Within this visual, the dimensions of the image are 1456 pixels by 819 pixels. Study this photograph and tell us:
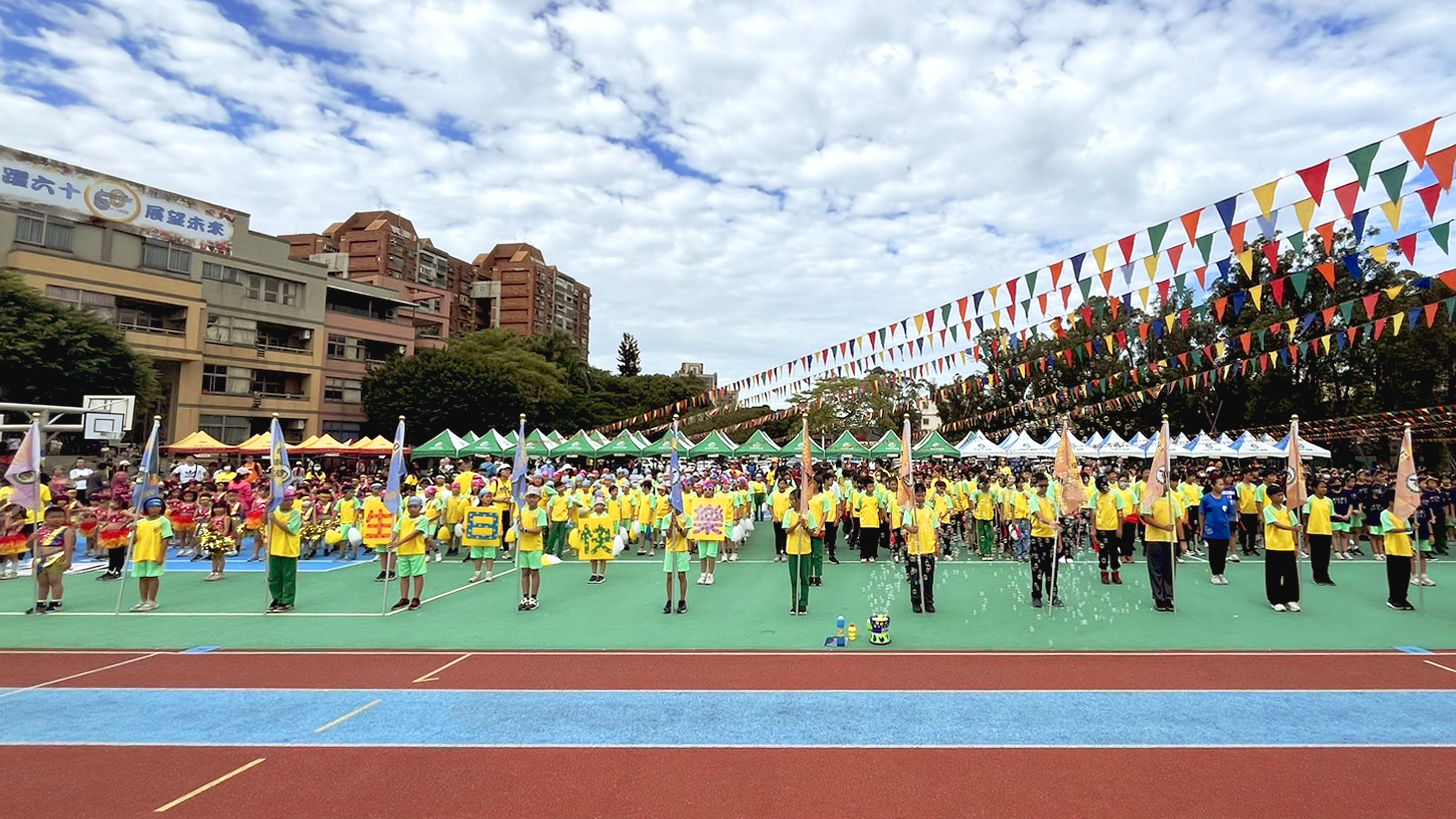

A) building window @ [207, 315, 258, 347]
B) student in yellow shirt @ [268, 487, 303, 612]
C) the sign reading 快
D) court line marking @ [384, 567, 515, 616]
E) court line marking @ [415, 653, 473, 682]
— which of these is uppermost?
the sign reading 快

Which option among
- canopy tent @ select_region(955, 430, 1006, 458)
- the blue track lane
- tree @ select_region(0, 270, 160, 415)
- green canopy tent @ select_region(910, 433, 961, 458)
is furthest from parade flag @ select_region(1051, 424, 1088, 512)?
tree @ select_region(0, 270, 160, 415)

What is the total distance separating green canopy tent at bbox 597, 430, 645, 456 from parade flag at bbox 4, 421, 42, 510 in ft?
59.0

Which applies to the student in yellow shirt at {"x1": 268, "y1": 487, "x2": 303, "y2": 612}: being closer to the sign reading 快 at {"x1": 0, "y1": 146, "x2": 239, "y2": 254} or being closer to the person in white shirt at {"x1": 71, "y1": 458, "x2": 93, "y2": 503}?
the person in white shirt at {"x1": 71, "y1": 458, "x2": 93, "y2": 503}

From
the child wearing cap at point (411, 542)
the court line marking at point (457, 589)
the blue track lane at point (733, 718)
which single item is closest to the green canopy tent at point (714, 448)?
the court line marking at point (457, 589)

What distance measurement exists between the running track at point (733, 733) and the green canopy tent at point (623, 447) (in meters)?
19.6

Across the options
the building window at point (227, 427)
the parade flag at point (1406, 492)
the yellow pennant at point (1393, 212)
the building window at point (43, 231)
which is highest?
the building window at point (43, 231)

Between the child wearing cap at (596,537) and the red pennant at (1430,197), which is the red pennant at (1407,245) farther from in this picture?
the child wearing cap at (596,537)

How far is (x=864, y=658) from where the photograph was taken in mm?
8148

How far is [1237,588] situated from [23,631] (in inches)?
677

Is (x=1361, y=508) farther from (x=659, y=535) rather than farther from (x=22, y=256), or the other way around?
(x=22, y=256)

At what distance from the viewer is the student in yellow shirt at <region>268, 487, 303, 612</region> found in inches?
406

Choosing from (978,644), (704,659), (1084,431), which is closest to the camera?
(704,659)

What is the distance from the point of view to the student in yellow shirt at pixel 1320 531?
11.6m

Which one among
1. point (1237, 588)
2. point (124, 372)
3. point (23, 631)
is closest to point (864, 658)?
point (1237, 588)
